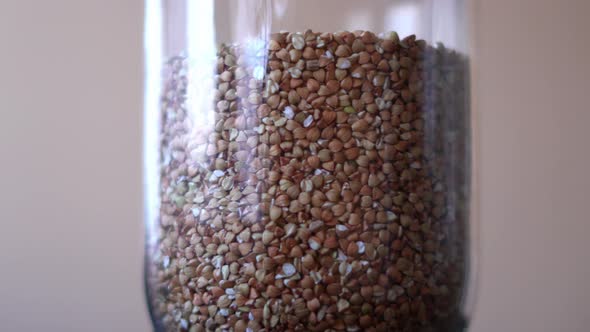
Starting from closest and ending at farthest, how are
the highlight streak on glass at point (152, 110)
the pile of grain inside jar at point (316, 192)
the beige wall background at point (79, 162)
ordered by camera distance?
the pile of grain inside jar at point (316, 192)
the highlight streak on glass at point (152, 110)
the beige wall background at point (79, 162)

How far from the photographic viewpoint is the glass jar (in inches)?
21.0

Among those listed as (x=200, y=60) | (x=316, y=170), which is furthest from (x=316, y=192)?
(x=200, y=60)

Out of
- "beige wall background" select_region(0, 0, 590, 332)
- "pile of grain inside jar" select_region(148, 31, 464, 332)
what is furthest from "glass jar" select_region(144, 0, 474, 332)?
"beige wall background" select_region(0, 0, 590, 332)

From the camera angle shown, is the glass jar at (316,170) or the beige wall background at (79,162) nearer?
the glass jar at (316,170)

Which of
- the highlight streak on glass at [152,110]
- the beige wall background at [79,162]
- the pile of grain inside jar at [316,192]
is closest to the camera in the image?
the pile of grain inside jar at [316,192]

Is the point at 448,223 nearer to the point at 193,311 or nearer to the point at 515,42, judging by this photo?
the point at 193,311

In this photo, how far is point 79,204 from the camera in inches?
45.4

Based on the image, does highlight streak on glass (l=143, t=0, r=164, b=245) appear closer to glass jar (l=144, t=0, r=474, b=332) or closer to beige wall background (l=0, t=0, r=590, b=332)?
glass jar (l=144, t=0, r=474, b=332)

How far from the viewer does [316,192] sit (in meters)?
0.53

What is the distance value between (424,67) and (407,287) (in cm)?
19

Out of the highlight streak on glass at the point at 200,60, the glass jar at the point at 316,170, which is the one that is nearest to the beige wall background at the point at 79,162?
the glass jar at the point at 316,170

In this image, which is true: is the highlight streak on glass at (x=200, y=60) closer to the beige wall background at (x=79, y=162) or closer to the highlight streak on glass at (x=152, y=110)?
the highlight streak on glass at (x=152, y=110)

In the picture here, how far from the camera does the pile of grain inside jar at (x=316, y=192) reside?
1.75 feet

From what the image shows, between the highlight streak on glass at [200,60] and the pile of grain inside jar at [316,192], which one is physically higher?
the highlight streak on glass at [200,60]
